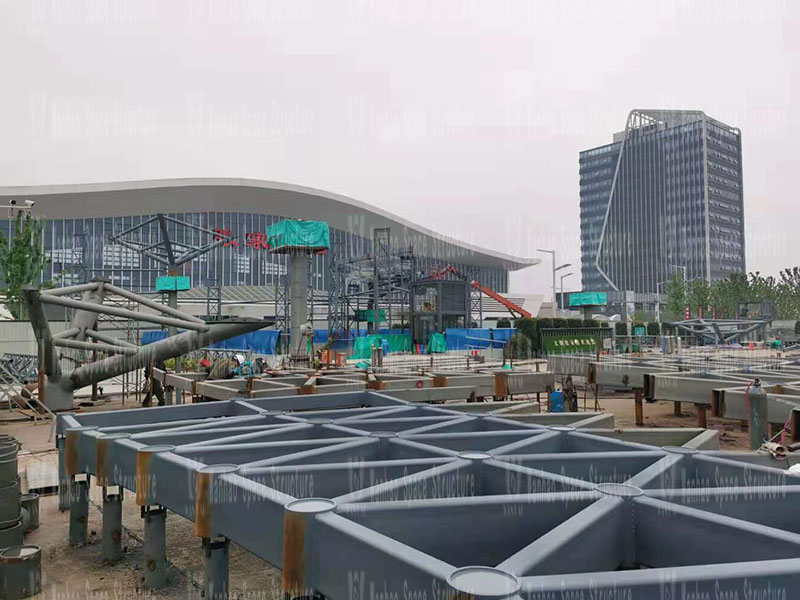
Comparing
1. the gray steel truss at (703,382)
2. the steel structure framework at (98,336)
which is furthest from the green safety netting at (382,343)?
the steel structure framework at (98,336)

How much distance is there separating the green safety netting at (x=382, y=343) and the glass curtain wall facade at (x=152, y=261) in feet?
80.9

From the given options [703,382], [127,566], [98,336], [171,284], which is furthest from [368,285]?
[127,566]

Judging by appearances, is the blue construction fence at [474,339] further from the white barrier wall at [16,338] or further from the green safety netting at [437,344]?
the white barrier wall at [16,338]

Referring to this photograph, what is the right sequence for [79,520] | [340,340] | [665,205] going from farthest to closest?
[665,205]
[340,340]
[79,520]

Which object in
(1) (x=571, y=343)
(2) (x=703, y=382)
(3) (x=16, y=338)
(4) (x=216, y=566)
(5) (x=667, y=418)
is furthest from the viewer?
(3) (x=16, y=338)

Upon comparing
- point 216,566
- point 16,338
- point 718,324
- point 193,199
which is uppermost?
point 193,199

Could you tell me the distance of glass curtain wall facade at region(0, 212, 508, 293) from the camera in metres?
79.9

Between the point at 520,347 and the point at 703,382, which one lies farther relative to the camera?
the point at 520,347

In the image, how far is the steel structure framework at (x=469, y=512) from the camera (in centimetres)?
287

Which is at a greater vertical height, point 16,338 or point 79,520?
point 16,338

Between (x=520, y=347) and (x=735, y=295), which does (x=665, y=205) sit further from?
(x=520, y=347)

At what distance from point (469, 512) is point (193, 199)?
89.7m

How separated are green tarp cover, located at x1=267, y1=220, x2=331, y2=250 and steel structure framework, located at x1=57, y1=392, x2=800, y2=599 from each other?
39.1 meters

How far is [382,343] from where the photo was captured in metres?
43.7
